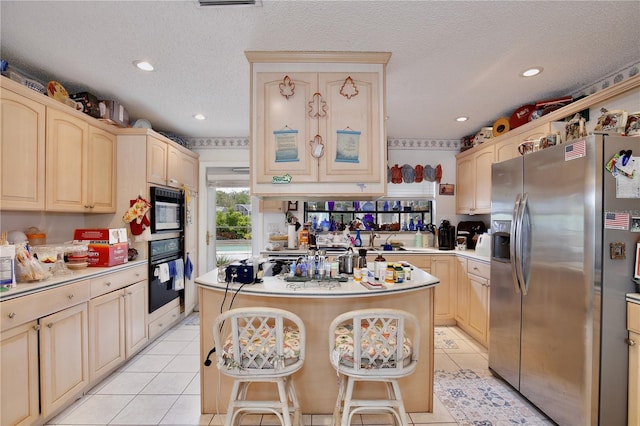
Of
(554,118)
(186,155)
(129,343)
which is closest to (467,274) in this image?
(554,118)

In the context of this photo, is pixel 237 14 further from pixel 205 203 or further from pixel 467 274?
pixel 467 274

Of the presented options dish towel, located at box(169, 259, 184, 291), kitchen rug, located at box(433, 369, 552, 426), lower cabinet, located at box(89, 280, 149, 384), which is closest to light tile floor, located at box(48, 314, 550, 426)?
kitchen rug, located at box(433, 369, 552, 426)

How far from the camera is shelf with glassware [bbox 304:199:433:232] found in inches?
174

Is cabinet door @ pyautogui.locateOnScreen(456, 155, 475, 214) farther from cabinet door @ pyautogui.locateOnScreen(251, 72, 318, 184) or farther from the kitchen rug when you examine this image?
cabinet door @ pyautogui.locateOnScreen(251, 72, 318, 184)

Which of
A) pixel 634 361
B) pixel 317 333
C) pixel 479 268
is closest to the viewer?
pixel 634 361

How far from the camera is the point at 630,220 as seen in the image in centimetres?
169

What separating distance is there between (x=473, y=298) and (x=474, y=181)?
4.98 ft

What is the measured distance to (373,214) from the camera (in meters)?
4.47

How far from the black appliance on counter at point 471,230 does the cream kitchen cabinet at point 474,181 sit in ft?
0.60

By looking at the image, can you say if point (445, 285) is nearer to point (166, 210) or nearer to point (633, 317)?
point (633, 317)

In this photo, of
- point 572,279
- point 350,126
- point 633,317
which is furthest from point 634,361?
point 350,126

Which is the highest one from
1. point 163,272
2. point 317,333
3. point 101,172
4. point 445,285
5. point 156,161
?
point 156,161

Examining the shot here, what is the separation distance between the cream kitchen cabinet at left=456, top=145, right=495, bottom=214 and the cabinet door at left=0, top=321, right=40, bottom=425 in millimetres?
4257

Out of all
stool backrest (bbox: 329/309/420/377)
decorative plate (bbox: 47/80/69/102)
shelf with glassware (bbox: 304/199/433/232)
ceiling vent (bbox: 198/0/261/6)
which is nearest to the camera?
stool backrest (bbox: 329/309/420/377)
